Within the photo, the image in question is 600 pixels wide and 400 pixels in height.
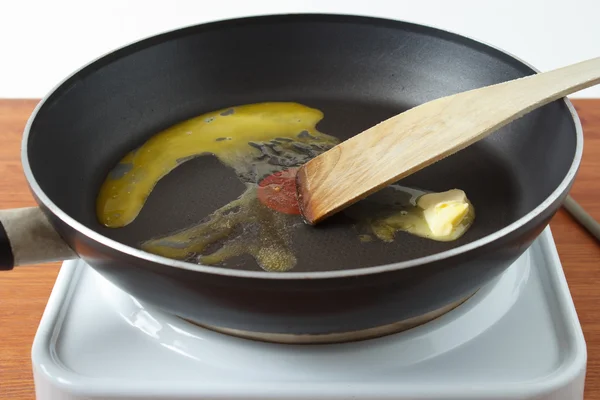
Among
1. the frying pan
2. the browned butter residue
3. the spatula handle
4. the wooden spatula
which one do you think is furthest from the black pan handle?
the spatula handle

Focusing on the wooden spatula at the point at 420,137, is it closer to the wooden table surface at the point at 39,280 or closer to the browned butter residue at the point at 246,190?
the browned butter residue at the point at 246,190

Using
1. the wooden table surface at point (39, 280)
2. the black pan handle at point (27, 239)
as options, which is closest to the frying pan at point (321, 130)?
the black pan handle at point (27, 239)

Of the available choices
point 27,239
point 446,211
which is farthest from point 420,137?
point 27,239

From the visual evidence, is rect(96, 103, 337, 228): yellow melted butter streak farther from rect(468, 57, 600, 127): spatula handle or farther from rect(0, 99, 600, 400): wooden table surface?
rect(468, 57, 600, 127): spatula handle

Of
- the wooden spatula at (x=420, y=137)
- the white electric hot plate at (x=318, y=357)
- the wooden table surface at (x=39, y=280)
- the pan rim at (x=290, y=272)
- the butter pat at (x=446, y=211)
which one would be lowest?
the wooden table surface at (x=39, y=280)

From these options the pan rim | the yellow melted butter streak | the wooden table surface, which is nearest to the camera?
the pan rim

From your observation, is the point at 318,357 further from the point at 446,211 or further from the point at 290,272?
the point at 446,211

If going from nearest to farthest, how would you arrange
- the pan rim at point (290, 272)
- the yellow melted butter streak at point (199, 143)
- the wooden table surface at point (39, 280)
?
the pan rim at point (290, 272) < the wooden table surface at point (39, 280) < the yellow melted butter streak at point (199, 143)
